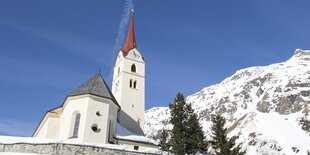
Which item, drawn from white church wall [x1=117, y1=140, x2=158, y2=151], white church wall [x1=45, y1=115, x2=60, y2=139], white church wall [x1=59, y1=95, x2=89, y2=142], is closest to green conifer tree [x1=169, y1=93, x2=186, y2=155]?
white church wall [x1=59, y1=95, x2=89, y2=142]

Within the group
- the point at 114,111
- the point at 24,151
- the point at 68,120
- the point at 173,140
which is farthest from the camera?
the point at 114,111

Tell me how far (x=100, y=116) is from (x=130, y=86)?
55.7 ft

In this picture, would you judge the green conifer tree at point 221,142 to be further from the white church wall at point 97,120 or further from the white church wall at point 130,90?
the white church wall at point 130,90

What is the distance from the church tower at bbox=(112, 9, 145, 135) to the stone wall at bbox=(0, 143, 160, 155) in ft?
65.7

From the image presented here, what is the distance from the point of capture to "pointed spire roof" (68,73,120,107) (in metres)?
39.6

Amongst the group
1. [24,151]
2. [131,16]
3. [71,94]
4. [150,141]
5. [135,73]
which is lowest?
[24,151]

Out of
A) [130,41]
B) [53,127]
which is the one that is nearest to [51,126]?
[53,127]

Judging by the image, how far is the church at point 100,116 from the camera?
125ft

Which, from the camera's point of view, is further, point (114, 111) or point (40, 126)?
point (40, 126)

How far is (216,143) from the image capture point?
31.7 m

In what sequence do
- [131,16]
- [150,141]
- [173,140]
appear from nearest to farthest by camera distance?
[173,140], [150,141], [131,16]

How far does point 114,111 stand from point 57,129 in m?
7.23

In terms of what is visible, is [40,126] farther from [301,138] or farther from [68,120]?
[301,138]

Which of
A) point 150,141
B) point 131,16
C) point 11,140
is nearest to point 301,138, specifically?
point 131,16
